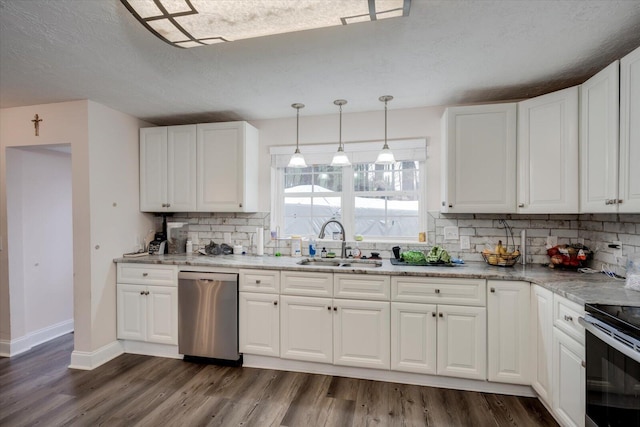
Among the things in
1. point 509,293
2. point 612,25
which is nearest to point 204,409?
point 509,293

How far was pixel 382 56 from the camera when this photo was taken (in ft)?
6.82

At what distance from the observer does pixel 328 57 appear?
2090 mm

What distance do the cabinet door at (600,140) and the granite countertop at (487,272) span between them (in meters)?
0.48

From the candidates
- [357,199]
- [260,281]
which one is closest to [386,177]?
[357,199]

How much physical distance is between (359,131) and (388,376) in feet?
7.40

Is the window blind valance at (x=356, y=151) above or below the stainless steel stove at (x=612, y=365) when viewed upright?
above

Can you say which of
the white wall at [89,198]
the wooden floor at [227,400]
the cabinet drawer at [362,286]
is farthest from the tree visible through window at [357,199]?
the white wall at [89,198]

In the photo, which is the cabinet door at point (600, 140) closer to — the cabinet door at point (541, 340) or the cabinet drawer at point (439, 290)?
the cabinet door at point (541, 340)

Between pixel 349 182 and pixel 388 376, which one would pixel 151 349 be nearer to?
pixel 388 376

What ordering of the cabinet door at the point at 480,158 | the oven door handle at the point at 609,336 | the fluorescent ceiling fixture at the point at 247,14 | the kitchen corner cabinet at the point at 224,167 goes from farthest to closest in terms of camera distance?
the kitchen corner cabinet at the point at 224,167
the cabinet door at the point at 480,158
the fluorescent ceiling fixture at the point at 247,14
the oven door handle at the point at 609,336

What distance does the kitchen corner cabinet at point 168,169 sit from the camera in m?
3.30

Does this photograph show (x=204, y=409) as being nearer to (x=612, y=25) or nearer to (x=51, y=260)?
(x=51, y=260)

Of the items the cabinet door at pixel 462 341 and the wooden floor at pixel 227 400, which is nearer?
the wooden floor at pixel 227 400

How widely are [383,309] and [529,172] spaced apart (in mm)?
1574
